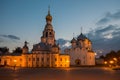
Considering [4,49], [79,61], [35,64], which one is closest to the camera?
[35,64]

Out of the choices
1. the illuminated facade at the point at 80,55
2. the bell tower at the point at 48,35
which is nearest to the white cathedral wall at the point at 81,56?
the illuminated facade at the point at 80,55

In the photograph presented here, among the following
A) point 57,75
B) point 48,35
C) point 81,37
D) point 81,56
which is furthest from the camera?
point 81,37

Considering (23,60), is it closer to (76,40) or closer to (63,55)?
(63,55)

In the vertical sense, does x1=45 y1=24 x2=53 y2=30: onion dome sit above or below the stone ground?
above

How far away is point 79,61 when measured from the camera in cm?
11675

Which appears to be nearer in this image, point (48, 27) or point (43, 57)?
point (43, 57)

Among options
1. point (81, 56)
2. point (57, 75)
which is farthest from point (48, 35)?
point (57, 75)

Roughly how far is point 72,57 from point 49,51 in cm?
1385

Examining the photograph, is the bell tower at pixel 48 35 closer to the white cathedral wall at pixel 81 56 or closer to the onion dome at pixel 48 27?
the onion dome at pixel 48 27

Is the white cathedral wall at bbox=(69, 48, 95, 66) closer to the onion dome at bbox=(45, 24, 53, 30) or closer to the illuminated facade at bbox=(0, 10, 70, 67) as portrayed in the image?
the illuminated facade at bbox=(0, 10, 70, 67)

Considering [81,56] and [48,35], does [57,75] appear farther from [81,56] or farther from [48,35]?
[48,35]

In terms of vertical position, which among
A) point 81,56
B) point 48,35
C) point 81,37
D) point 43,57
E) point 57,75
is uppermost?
point 48,35

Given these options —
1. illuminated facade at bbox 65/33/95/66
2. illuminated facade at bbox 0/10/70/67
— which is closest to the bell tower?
illuminated facade at bbox 0/10/70/67

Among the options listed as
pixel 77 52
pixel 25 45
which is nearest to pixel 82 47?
pixel 77 52
